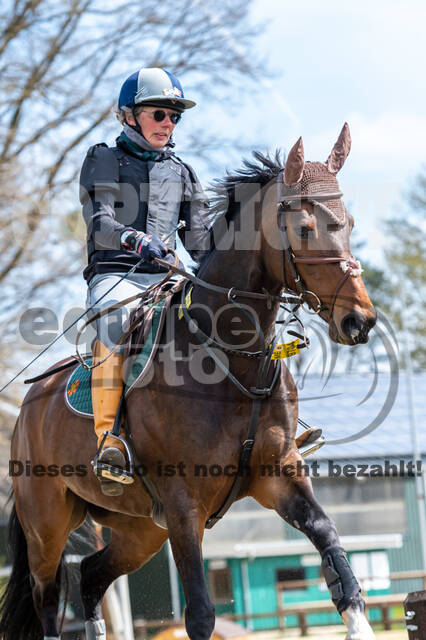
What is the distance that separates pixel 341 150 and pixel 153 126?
1342mm

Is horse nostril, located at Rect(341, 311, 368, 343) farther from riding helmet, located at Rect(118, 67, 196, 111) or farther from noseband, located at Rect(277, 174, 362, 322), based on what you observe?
riding helmet, located at Rect(118, 67, 196, 111)

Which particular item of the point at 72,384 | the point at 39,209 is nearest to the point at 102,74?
the point at 39,209

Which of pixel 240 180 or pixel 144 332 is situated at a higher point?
pixel 240 180

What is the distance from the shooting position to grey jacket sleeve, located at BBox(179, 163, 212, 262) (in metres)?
5.14

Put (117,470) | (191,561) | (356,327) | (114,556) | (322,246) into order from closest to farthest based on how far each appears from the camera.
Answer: (356,327) < (322,246) < (191,561) < (117,470) < (114,556)

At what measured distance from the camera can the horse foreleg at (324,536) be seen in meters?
3.95

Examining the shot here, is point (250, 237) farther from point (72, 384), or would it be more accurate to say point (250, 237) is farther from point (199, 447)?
point (72, 384)

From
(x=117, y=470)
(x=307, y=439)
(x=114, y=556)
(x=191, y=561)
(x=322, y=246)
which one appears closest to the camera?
(x=322, y=246)

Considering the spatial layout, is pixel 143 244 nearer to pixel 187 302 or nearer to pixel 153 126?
pixel 187 302

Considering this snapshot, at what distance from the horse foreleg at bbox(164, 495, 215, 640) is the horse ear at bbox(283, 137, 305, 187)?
1.73 meters

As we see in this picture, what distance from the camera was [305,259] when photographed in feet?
13.1

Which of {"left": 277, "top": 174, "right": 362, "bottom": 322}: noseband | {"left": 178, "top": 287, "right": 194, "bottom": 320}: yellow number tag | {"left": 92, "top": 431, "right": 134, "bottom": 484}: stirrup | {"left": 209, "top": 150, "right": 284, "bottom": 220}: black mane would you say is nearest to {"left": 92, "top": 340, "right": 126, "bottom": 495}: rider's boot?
{"left": 92, "top": 431, "right": 134, "bottom": 484}: stirrup

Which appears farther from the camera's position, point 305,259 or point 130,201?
point 130,201

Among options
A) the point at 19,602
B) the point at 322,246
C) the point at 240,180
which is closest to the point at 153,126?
the point at 240,180
